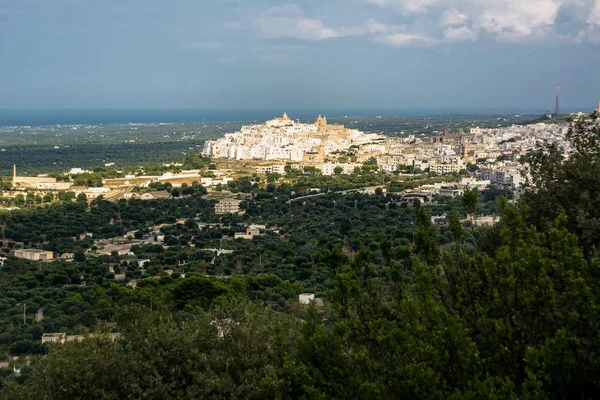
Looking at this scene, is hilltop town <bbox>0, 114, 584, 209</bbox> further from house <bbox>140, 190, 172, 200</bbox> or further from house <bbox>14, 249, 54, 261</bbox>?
house <bbox>14, 249, 54, 261</bbox>

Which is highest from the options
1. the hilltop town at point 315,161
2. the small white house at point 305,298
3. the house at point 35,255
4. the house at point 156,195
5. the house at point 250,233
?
the hilltop town at point 315,161

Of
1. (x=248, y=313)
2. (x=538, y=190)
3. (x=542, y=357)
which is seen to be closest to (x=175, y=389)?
(x=248, y=313)

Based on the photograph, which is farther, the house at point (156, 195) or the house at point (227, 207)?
the house at point (156, 195)

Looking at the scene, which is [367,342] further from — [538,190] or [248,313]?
[538,190]

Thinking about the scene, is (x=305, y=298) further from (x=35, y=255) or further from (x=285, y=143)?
(x=285, y=143)

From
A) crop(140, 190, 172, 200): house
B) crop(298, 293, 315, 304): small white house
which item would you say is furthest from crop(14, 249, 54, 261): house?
crop(140, 190, 172, 200): house

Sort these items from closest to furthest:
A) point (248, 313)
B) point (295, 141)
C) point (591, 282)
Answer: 1. point (591, 282)
2. point (248, 313)
3. point (295, 141)

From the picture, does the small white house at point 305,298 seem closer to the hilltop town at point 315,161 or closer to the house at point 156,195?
the hilltop town at point 315,161

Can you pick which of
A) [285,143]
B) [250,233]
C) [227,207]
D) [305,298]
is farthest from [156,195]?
[305,298]

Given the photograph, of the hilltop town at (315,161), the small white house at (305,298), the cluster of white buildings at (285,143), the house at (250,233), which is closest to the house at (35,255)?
the house at (250,233)
